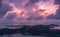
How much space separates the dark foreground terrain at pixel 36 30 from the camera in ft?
13.8

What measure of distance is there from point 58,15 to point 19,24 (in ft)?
1.73

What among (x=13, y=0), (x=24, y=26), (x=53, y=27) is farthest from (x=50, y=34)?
(x=13, y=0)

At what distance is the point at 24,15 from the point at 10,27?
0.25 m

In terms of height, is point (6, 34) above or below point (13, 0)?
below

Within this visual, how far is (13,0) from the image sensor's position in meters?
4.22

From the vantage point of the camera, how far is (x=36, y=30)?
4.22 metres

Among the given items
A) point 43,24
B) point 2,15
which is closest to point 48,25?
point 43,24

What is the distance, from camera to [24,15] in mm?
4195

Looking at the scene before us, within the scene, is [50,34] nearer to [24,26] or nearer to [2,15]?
[24,26]

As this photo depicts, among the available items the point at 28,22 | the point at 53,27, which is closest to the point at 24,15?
the point at 28,22

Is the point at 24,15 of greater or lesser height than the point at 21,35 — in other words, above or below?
above

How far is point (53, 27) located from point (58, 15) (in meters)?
0.18

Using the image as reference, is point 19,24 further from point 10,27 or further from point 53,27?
point 53,27

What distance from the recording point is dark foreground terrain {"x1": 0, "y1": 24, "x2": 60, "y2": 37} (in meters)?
4.21
